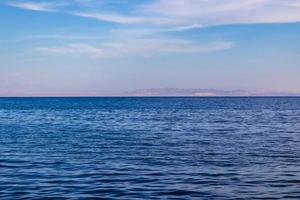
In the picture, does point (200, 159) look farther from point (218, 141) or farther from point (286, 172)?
point (218, 141)

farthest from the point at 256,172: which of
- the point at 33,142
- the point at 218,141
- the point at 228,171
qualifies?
the point at 33,142

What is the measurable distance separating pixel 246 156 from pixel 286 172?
24.9 feet

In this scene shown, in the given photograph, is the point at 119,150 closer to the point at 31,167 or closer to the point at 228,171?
the point at 31,167

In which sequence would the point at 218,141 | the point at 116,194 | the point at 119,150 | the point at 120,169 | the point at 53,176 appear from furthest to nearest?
the point at 218,141 < the point at 119,150 < the point at 120,169 < the point at 53,176 < the point at 116,194

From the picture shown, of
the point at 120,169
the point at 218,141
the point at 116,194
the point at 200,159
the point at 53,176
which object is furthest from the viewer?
the point at 218,141

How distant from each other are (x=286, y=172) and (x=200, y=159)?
7531 millimetres

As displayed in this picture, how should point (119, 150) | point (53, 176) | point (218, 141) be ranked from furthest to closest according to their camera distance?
point (218, 141), point (119, 150), point (53, 176)

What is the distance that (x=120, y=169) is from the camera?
3219 centimetres

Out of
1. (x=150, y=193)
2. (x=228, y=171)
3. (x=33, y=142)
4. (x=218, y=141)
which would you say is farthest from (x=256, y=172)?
(x=33, y=142)

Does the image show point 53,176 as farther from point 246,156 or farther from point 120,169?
point 246,156

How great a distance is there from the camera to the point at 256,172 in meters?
30.5

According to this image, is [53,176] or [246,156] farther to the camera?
[246,156]

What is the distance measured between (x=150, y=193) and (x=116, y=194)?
1.79 m

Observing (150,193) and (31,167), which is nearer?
(150,193)
